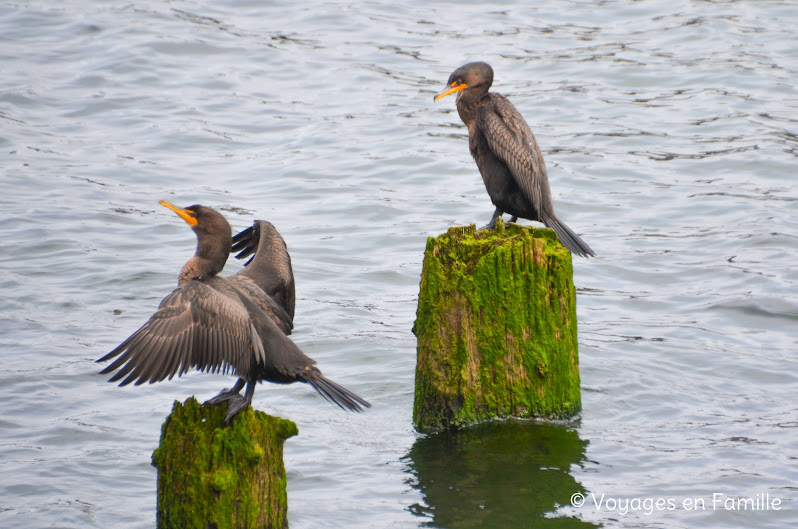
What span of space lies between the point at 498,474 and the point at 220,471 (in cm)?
214

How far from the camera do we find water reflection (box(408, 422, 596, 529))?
5793 millimetres

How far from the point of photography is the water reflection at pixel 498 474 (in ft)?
19.0

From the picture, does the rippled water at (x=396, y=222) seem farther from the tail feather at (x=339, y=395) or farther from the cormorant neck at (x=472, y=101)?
the cormorant neck at (x=472, y=101)

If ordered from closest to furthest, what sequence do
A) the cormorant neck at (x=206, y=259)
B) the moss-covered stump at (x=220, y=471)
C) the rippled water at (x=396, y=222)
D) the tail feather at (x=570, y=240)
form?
the moss-covered stump at (x=220, y=471) → the cormorant neck at (x=206, y=259) → the rippled water at (x=396, y=222) → the tail feather at (x=570, y=240)

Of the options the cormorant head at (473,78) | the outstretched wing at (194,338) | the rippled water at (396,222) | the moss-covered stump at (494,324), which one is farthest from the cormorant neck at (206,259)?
the cormorant head at (473,78)

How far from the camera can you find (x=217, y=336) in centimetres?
505

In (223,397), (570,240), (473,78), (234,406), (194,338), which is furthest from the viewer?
(473,78)

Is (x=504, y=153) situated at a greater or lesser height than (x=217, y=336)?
greater

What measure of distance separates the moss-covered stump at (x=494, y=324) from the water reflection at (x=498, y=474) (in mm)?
135

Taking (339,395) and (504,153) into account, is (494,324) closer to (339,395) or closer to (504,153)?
(339,395)

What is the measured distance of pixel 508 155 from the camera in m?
7.29

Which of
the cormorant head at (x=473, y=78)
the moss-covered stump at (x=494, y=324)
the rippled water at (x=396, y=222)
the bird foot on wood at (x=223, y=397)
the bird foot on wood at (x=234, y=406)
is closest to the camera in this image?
the bird foot on wood at (x=234, y=406)

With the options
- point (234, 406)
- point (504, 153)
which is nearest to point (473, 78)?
point (504, 153)

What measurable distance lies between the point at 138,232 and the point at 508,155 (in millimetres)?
5538
